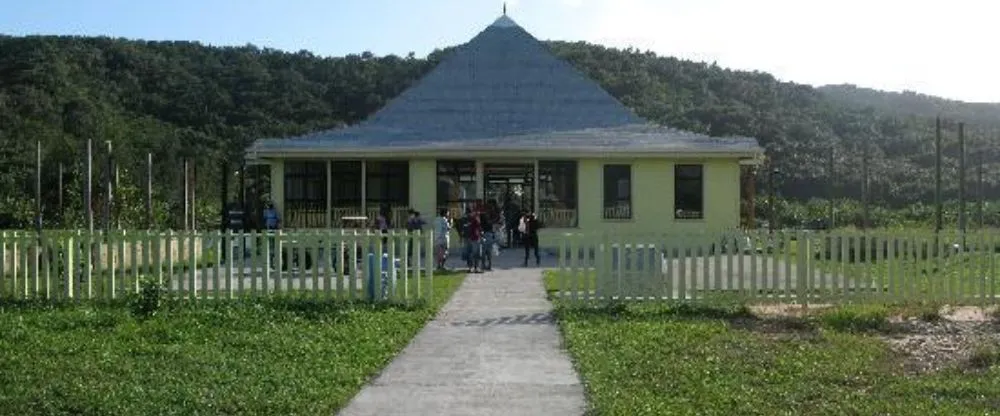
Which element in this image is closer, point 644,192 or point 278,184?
point 644,192

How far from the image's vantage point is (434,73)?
111 feet

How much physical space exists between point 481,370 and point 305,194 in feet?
69.6

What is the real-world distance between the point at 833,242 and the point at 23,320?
9379 millimetres

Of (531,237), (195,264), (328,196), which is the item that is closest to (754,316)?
(195,264)

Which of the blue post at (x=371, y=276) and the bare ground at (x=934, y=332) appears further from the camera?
the blue post at (x=371, y=276)

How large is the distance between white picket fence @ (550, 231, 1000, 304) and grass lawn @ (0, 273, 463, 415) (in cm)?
223

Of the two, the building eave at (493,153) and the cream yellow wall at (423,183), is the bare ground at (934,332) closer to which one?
the building eave at (493,153)

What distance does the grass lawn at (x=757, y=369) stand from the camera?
8.57 m

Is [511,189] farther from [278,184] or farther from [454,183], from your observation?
[278,184]

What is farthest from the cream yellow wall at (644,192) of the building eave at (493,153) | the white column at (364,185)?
the white column at (364,185)

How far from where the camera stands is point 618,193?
100ft

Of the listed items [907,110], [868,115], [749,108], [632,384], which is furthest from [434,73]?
[907,110]

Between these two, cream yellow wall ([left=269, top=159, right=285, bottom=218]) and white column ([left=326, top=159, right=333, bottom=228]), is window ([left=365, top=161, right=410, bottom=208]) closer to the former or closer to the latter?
white column ([left=326, top=159, right=333, bottom=228])

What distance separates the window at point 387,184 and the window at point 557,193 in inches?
133
